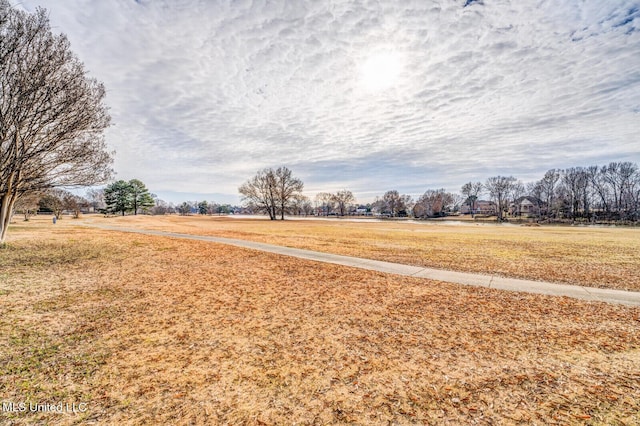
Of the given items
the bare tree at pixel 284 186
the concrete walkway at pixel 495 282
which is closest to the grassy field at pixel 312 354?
the concrete walkway at pixel 495 282

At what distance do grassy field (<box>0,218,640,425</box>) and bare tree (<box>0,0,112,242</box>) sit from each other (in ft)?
25.0

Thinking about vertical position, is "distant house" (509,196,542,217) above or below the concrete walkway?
above

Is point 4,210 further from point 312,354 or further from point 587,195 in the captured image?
point 587,195

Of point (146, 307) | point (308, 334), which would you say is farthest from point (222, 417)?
point (146, 307)

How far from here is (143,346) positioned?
4.32 meters

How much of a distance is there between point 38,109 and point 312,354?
53.6ft

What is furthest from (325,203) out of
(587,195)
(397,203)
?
(587,195)

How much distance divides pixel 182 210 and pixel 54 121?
131 metres

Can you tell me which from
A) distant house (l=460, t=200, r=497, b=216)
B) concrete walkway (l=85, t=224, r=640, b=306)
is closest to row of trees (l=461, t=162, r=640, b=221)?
distant house (l=460, t=200, r=497, b=216)

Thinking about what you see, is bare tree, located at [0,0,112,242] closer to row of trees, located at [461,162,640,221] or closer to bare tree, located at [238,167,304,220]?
bare tree, located at [238,167,304,220]

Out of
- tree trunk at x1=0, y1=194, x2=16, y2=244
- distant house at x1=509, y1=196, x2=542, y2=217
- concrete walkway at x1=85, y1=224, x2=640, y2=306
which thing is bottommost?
concrete walkway at x1=85, y1=224, x2=640, y2=306

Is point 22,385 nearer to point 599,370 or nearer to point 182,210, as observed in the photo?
point 599,370

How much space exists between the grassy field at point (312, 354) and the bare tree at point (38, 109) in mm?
7606

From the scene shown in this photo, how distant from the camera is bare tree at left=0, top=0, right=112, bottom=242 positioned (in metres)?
11.3
